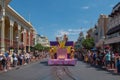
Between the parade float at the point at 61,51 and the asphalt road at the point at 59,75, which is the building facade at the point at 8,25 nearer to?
the parade float at the point at 61,51

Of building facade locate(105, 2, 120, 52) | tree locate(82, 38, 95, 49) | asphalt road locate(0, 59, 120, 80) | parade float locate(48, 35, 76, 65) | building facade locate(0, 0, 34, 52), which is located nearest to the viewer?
asphalt road locate(0, 59, 120, 80)

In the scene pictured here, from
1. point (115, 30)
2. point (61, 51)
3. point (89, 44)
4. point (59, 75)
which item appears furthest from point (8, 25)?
point (89, 44)

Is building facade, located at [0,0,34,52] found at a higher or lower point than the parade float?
higher

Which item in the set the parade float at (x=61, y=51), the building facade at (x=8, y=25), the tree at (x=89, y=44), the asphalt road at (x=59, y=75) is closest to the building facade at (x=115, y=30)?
the parade float at (x=61, y=51)

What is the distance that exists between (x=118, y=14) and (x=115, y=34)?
377 centimetres

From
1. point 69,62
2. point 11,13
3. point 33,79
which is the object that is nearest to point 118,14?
point 11,13

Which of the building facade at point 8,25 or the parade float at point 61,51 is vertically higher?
the building facade at point 8,25

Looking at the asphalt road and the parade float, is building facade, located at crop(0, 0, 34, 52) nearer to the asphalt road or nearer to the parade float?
the parade float

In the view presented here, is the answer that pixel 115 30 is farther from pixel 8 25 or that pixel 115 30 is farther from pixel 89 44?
pixel 89 44

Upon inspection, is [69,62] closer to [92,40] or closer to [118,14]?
[118,14]

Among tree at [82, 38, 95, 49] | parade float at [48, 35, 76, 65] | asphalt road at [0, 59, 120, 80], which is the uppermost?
tree at [82, 38, 95, 49]

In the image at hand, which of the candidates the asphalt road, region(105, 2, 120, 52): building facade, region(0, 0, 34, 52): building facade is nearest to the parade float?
region(0, 0, 34, 52): building facade

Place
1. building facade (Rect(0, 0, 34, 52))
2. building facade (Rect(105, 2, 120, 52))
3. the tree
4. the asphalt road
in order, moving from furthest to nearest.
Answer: the tree, building facade (Rect(105, 2, 120, 52)), building facade (Rect(0, 0, 34, 52)), the asphalt road

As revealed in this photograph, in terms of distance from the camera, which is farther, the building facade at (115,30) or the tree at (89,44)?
the tree at (89,44)
